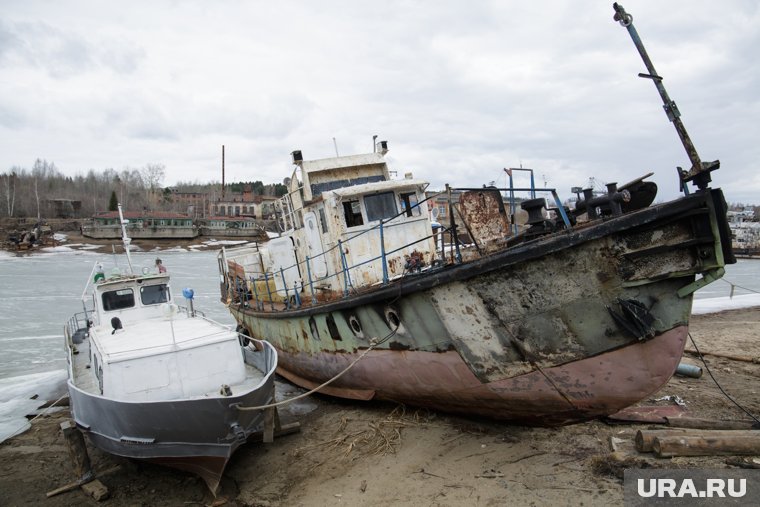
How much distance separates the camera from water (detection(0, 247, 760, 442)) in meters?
13.6

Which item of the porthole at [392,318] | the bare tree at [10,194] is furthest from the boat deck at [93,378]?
the bare tree at [10,194]

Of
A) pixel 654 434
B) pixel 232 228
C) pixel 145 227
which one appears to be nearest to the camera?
pixel 654 434

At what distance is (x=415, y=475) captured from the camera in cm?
668

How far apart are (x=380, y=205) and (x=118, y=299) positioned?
611 cm

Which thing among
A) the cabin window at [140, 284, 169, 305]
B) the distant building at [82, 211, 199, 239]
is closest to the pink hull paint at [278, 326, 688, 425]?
the cabin window at [140, 284, 169, 305]

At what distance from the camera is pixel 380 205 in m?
10.1

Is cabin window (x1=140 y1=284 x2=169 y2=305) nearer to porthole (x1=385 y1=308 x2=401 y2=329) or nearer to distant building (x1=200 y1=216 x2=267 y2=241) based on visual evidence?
porthole (x1=385 y1=308 x2=401 y2=329)

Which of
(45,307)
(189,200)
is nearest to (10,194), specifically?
(189,200)

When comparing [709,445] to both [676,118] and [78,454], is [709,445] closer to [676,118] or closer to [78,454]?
[676,118]

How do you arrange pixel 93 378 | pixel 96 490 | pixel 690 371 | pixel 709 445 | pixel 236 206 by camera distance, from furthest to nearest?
1. pixel 236 206
2. pixel 690 371
3. pixel 93 378
4. pixel 96 490
5. pixel 709 445

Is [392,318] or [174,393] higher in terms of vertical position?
[392,318]

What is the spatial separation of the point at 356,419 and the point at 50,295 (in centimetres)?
2832

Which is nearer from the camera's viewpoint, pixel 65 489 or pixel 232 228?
pixel 65 489

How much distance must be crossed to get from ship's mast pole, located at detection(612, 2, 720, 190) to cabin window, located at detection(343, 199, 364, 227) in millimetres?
5703
